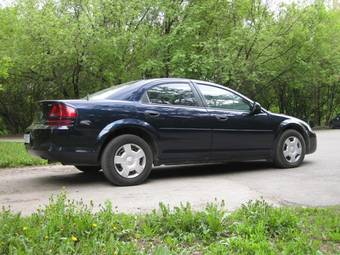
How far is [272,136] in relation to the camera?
7.93m

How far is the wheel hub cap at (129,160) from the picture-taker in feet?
21.0

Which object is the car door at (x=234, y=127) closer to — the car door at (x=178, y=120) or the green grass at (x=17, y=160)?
the car door at (x=178, y=120)

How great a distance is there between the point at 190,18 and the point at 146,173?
715 inches

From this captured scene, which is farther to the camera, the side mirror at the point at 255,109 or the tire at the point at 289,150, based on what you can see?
the tire at the point at 289,150

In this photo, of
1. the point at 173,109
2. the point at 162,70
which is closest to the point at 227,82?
the point at 162,70

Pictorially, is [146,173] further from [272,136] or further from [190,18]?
[190,18]

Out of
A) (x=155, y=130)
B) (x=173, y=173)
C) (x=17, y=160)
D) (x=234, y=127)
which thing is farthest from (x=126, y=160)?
(x=17, y=160)

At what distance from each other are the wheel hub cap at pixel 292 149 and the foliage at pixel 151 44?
1326cm

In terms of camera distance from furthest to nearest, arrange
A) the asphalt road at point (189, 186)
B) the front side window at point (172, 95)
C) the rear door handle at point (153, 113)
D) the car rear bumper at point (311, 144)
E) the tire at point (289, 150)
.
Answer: the car rear bumper at point (311, 144)
the tire at point (289, 150)
the front side window at point (172, 95)
the rear door handle at point (153, 113)
the asphalt road at point (189, 186)

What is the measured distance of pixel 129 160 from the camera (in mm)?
6461

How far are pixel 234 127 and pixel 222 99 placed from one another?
0.53 metres

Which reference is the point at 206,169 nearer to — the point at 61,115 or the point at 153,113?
the point at 153,113

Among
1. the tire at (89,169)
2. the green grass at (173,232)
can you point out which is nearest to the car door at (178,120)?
the tire at (89,169)

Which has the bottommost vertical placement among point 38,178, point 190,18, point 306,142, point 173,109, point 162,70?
point 38,178
